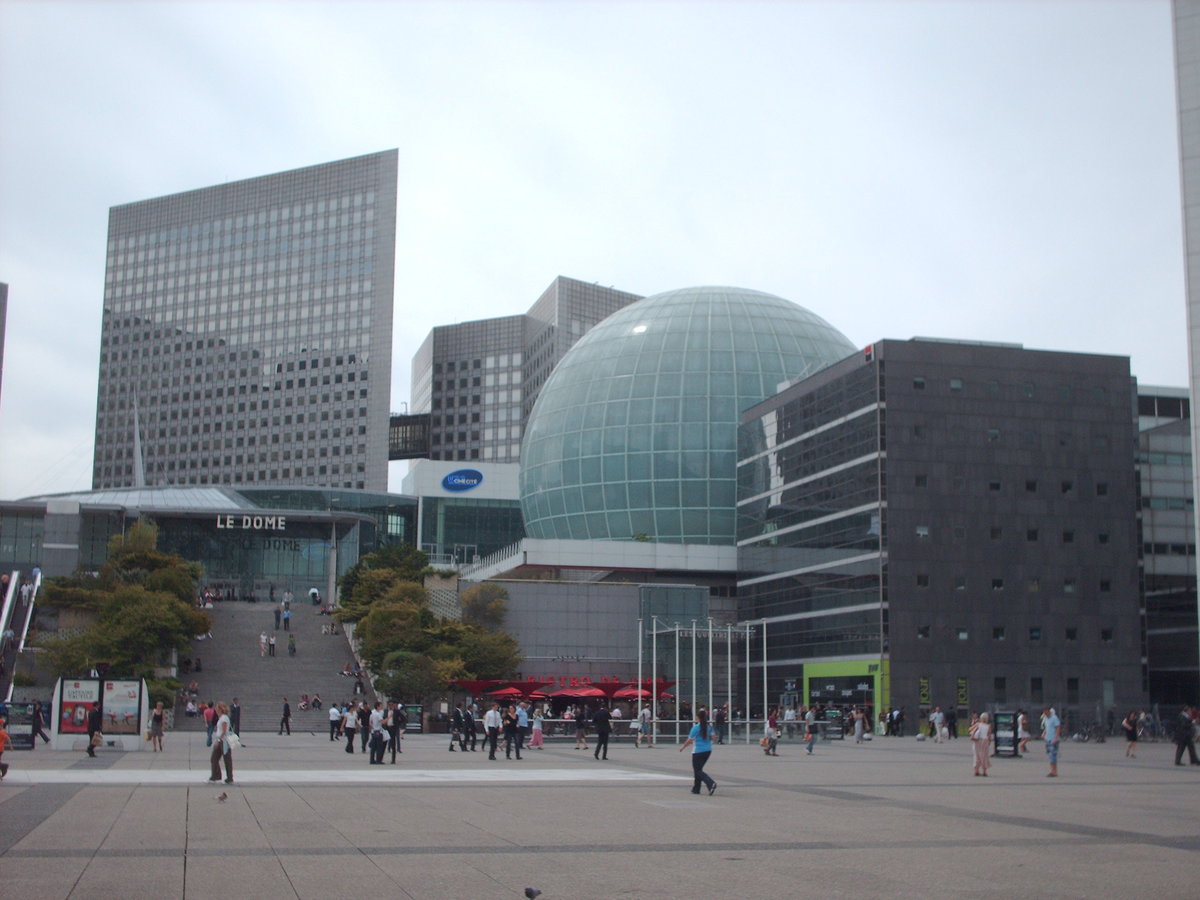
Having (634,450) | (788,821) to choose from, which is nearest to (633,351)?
(634,450)

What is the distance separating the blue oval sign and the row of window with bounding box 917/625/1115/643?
83.4 meters

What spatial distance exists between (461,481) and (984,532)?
8397 cm

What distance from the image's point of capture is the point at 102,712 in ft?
133

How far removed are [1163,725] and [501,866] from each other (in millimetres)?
55008

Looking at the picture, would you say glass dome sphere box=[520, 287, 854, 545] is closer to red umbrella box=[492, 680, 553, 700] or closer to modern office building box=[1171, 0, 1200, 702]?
red umbrella box=[492, 680, 553, 700]

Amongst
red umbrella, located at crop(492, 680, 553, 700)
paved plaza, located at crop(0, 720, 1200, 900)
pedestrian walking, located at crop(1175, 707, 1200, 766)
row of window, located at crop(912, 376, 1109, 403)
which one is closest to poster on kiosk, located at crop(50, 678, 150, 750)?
paved plaza, located at crop(0, 720, 1200, 900)

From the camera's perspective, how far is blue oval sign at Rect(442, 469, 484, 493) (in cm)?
14412

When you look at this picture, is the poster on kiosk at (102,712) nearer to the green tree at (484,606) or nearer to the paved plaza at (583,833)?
the paved plaza at (583,833)

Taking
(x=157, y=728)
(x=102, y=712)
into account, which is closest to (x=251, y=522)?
(x=102, y=712)

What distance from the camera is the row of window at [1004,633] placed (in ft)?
216

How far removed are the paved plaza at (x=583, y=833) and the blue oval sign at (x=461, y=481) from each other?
4345 inches

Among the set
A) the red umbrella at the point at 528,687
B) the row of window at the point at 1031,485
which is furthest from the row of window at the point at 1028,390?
the red umbrella at the point at 528,687

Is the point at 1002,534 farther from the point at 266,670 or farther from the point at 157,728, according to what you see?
the point at 157,728

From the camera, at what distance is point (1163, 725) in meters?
63.1
